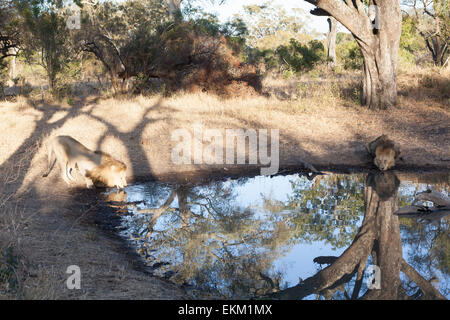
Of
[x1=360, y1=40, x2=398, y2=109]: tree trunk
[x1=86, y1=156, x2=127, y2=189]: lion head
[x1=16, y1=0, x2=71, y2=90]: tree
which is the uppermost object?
[x1=16, y1=0, x2=71, y2=90]: tree

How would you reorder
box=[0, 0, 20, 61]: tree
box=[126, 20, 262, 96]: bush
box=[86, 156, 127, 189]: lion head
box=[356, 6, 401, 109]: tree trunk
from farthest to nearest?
box=[0, 0, 20, 61]: tree
box=[126, 20, 262, 96]: bush
box=[356, 6, 401, 109]: tree trunk
box=[86, 156, 127, 189]: lion head

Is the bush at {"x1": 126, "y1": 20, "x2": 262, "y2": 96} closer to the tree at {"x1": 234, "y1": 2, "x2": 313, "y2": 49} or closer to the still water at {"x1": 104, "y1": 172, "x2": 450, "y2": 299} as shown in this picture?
the still water at {"x1": 104, "y1": 172, "x2": 450, "y2": 299}

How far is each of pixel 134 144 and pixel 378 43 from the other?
8101 millimetres

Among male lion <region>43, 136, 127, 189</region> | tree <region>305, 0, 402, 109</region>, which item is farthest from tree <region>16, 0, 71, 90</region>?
male lion <region>43, 136, 127, 189</region>

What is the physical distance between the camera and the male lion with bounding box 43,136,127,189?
8.35 meters

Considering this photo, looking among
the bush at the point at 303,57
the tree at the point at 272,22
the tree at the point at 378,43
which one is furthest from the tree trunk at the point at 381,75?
the tree at the point at 272,22

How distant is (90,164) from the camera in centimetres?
843

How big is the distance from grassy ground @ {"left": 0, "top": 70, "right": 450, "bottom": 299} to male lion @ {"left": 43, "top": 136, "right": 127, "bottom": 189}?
0.36m

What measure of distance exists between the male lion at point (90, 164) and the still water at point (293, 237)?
47 cm

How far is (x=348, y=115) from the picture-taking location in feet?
45.2

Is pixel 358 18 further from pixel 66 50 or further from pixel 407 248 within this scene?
pixel 66 50

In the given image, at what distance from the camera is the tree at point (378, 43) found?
46.4 feet

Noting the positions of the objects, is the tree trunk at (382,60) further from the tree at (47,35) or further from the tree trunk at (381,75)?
the tree at (47,35)
